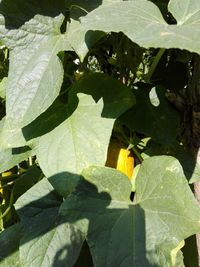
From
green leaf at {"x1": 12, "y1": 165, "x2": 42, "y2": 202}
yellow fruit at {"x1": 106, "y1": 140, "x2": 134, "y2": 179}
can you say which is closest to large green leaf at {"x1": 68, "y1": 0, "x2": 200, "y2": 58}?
yellow fruit at {"x1": 106, "y1": 140, "x2": 134, "y2": 179}

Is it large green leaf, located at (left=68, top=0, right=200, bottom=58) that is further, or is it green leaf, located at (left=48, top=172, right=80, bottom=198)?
green leaf, located at (left=48, top=172, right=80, bottom=198)

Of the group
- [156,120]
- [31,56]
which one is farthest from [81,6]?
[156,120]

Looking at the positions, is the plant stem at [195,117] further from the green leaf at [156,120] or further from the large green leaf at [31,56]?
the large green leaf at [31,56]

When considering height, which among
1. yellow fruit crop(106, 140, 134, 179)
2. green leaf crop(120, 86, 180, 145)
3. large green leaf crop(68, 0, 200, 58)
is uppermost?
large green leaf crop(68, 0, 200, 58)

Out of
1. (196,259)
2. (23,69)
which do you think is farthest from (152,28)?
(196,259)

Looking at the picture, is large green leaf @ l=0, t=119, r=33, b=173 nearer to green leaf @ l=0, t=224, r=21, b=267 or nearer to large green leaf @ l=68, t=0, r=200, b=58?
green leaf @ l=0, t=224, r=21, b=267

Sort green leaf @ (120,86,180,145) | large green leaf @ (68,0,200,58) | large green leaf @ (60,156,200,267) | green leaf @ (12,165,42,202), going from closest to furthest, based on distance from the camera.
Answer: large green leaf @ (68,0,200,58)
large green leaf @ (60,156,200,267)
green leaf @ (120,86,180,145)
green leaf @ (12,165,42,202)

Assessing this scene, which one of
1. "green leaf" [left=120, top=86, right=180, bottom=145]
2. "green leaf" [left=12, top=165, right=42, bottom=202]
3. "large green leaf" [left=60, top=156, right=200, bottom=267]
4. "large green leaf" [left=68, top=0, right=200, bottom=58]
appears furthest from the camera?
"green leaf" [left=12, top=165, right=42, bottom=202]
